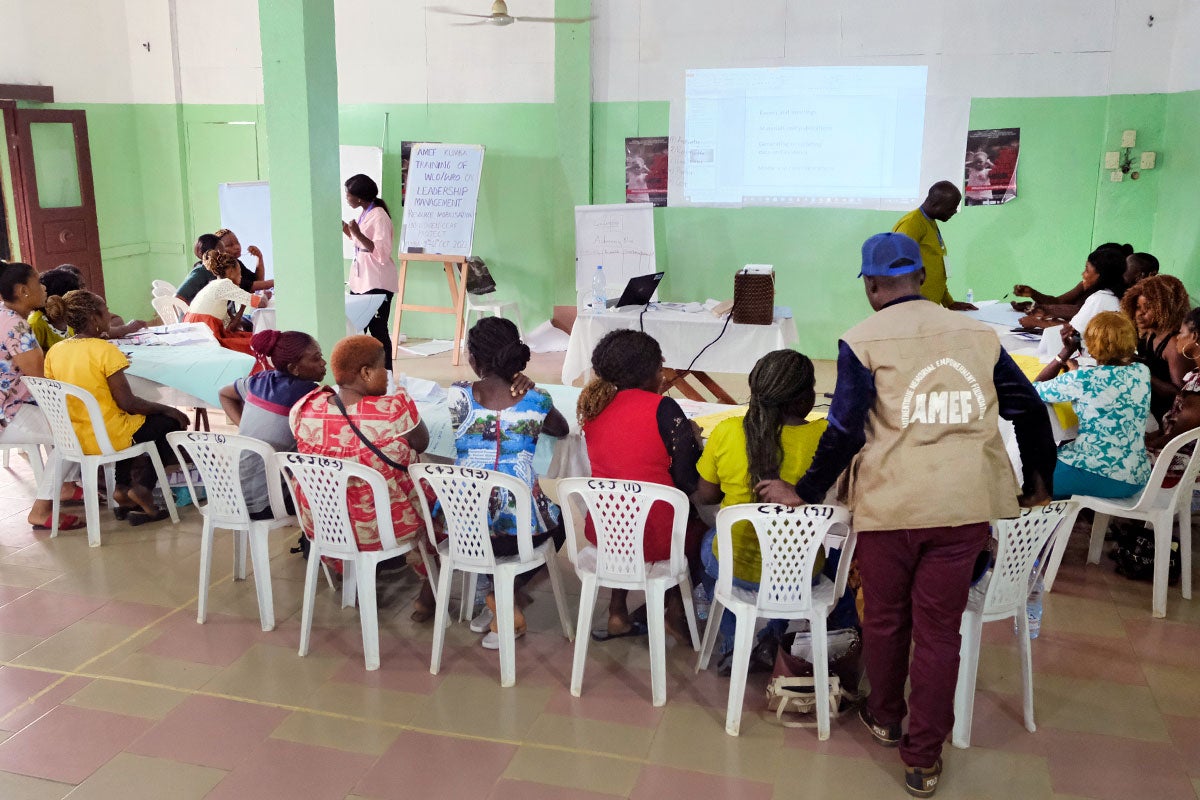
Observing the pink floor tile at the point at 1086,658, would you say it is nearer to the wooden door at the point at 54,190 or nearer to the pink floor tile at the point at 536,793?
the pink floor tile at the point at 536,793

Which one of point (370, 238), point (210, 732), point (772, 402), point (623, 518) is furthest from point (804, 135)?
point (210, 732)

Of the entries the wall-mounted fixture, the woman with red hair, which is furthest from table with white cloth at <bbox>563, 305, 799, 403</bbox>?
the wall-mounted fixture

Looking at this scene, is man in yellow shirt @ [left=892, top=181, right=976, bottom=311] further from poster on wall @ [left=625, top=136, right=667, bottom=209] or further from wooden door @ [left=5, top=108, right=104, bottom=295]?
wooden door @ [left=5, top=108, right=104, bottom=295]

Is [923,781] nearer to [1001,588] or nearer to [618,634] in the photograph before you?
[1001,588]

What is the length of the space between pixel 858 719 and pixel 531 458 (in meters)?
1.36

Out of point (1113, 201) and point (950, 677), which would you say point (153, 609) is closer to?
point (950, 677)

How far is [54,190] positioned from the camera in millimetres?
8453

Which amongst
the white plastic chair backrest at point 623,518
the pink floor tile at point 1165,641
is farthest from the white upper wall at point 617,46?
the white plastic chair backrest at point 623,518

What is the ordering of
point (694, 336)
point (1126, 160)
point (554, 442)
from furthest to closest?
point (1126, 160), point (694, 336), point (554, 442)

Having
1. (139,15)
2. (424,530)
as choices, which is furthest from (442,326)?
(424,530)

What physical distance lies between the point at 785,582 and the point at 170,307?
4.55 m

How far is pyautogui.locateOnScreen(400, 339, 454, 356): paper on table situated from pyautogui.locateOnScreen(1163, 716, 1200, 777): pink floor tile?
6267 mm

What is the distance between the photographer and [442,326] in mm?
8953

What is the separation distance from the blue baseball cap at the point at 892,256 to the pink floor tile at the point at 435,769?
1.73 metres
